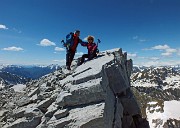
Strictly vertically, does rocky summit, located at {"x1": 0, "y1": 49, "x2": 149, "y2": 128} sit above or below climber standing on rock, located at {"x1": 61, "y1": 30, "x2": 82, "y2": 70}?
below

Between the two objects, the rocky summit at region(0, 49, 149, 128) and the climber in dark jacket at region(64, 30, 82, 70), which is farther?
the climber in dark jacket at region(64, 30, 82, 70)

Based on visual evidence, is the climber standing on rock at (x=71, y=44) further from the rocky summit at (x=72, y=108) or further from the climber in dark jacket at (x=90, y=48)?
the rocky summit at (x=72, y=108)

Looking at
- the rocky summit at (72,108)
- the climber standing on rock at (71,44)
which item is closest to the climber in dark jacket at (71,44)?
the climber standing on rock at (71,44)

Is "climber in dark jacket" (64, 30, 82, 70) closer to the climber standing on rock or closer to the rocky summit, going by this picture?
the climber standing on rock

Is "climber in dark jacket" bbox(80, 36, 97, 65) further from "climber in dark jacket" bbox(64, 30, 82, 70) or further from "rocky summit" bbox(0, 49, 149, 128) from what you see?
"rocky summit" bbox(0, 49, 149, 128)

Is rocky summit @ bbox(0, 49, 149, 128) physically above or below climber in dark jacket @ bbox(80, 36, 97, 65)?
below

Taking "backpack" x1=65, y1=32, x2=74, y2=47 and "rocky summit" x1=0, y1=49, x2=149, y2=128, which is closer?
"rocky summit" x1=0, y1=49, x2=149, y2=128

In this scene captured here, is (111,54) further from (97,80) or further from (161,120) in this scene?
(161,120)

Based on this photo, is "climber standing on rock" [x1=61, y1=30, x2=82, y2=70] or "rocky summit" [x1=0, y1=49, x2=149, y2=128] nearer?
"rocky summit" [x1=0, y1=49, x2=149, y2=128]

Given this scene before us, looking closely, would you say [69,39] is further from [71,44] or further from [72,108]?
[72,108]

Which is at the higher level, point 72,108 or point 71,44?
point 71,44

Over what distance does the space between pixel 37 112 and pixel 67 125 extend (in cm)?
351

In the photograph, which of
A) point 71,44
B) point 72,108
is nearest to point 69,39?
point 71,44

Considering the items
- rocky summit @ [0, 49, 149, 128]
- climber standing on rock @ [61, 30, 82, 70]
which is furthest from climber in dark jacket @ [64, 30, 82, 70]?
rocky summit @ [0, 49, 149, 128]
